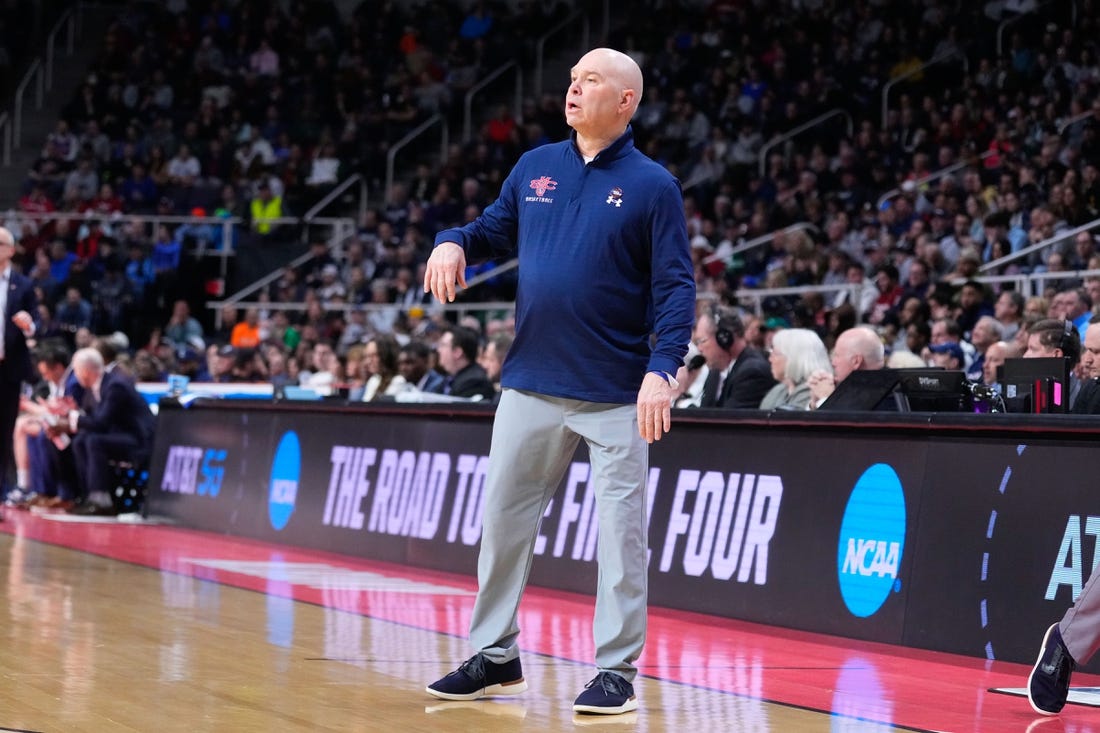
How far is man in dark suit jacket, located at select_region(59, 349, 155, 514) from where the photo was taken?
14008 millimetres

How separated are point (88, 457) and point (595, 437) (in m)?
9.96

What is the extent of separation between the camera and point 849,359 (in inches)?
A: 352

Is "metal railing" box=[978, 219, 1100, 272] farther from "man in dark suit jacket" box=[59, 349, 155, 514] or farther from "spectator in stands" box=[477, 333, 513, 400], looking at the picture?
"man in dark suit jacket" box=[59, 349, 155, 514]

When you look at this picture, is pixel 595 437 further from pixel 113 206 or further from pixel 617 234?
pixel 113 206

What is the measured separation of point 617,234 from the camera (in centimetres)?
497

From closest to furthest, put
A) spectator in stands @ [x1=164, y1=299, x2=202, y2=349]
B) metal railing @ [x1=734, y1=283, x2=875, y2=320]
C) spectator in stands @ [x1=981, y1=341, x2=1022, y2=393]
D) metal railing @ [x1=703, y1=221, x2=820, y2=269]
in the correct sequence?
spectator in stands @ [x1=981, y1=341, x2=1022, y2=393] < metal railing @ [x1=734, y1=283, x2=875, y2=320] < metal railing @ [x1=703, y1=221, x2=820, y2=269] < spectator in stands @ [x1=164, y1=299, x2=202, y2=349]

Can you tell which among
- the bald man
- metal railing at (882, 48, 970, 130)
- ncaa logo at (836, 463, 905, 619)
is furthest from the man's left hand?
metal railing at (882, 48, 970, 130)

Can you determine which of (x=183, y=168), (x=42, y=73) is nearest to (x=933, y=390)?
(x=183, y=168)

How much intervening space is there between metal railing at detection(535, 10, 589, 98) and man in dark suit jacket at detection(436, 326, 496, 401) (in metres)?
14.5

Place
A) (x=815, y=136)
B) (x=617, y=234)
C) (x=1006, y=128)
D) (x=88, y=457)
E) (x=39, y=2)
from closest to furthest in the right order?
1. (x=617, y=234)
2. (x=88, y=457)
3. (x=1006, y=128)
4. (x=815, y=136)
5. (x=39, y=2)

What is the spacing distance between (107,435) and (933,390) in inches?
333

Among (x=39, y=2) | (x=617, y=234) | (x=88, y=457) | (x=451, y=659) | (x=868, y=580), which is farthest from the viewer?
(x=39, y=2)

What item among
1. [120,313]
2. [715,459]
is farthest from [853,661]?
[120,313]

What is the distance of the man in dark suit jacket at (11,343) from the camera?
428 inches
